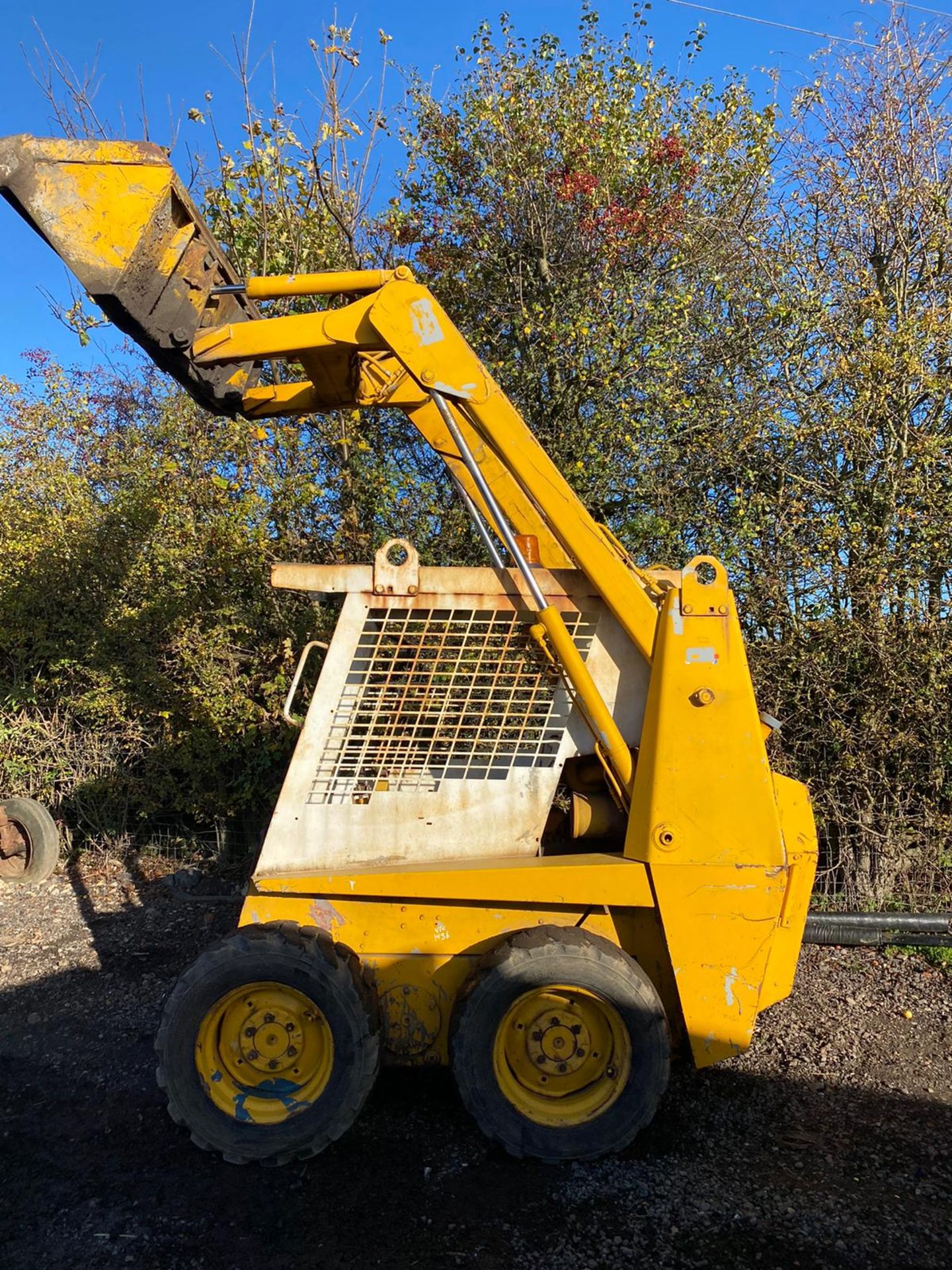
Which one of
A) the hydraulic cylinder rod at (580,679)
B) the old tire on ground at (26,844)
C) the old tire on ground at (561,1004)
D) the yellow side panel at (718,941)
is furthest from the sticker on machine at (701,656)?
the old tire on ground at (26,844)


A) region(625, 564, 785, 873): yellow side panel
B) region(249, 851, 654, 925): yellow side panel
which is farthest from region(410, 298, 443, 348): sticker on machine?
region(249, 851, 654, 925): yellow side panel

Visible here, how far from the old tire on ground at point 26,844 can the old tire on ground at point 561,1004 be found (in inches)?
192

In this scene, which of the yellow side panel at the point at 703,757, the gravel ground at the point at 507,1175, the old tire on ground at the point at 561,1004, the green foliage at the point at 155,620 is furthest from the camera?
the green foliage at the point at 155,620

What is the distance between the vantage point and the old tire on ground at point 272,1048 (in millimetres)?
2926

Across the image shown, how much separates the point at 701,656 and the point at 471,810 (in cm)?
110

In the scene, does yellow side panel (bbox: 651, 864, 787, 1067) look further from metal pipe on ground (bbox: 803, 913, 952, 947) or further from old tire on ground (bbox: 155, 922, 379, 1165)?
metal pipe on ground (bbox: 803, 913, 952, 947)

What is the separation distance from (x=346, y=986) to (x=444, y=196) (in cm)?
707

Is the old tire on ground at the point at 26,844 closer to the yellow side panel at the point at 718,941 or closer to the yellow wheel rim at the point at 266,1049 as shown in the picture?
the yellow wheel rim at the point at 266,1049

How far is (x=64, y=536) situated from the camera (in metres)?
6.88

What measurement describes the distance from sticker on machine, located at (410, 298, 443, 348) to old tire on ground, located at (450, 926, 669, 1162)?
94.6 inches

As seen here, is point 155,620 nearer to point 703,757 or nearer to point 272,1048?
point 272,1048

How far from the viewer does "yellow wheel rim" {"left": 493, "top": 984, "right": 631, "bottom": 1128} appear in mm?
2992

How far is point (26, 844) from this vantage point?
6.44m

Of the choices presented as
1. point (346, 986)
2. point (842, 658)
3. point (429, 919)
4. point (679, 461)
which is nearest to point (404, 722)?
point (429, 919)
